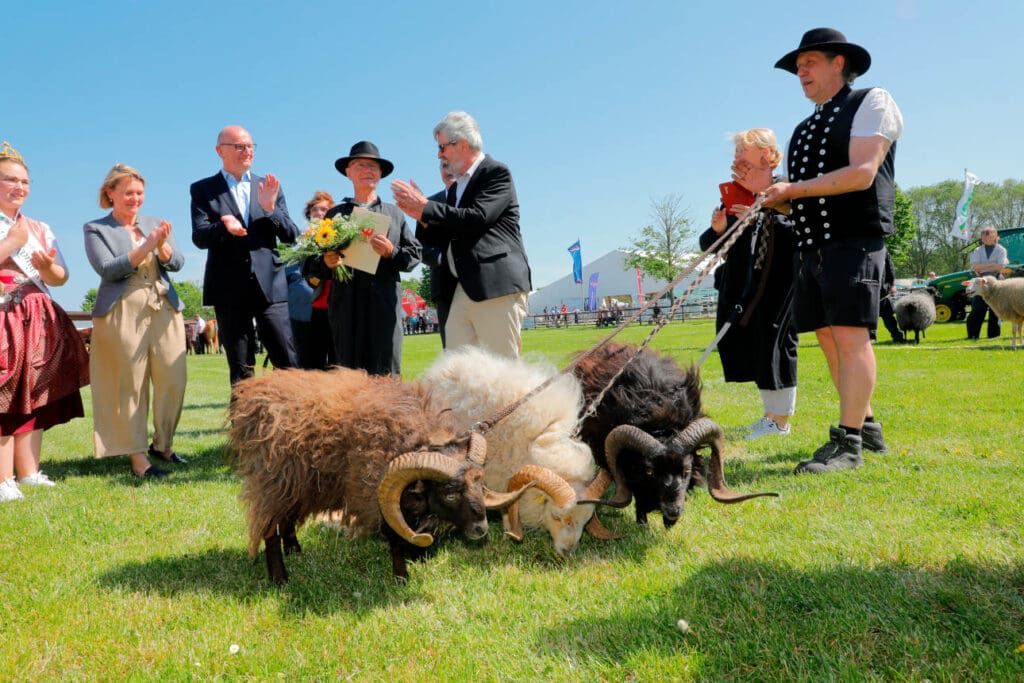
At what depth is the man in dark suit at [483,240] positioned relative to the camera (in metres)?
4.82

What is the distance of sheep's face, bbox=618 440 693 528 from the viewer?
353 cm

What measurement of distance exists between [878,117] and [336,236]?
422 centimetres

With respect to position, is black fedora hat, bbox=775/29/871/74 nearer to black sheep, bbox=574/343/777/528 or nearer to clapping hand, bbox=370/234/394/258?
black sheep, bbox=574/343/777/528

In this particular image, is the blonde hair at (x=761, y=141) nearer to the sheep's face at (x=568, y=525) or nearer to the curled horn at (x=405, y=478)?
the sheep's face at (x=568, y=525)

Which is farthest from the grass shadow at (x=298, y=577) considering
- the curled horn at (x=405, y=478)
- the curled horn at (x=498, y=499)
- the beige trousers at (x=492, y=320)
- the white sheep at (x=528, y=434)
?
the beige trousers at (x=492, y=320)

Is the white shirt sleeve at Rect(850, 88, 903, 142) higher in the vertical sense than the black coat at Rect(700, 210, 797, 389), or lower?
higher

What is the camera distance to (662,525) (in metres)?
3.89

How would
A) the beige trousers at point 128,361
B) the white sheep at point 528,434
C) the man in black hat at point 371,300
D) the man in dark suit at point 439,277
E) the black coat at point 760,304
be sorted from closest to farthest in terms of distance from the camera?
the white sheep at point 528,434, the man in dark suit at point 439,277, the man in black hat at point 371,300, the black coat at point 760,304, the beige trousers at point 128,361

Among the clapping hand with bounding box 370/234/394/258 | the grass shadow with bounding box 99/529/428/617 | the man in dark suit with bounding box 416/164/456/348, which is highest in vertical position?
the clapping hand with bounding box 370/234/394/258

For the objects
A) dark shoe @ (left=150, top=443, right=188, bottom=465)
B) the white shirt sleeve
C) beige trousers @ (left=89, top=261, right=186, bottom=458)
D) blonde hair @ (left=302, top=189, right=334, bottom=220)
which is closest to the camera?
the white shirt sleeve

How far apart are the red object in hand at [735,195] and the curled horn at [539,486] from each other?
342cm

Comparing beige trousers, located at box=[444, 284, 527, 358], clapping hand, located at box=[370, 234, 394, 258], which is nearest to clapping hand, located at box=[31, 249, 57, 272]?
clapping hand, located at box=[370, 234, 394, 258]

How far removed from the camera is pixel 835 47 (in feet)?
15.0

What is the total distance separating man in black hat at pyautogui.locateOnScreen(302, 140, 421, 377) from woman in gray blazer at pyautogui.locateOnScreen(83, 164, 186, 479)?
5.21 ft
